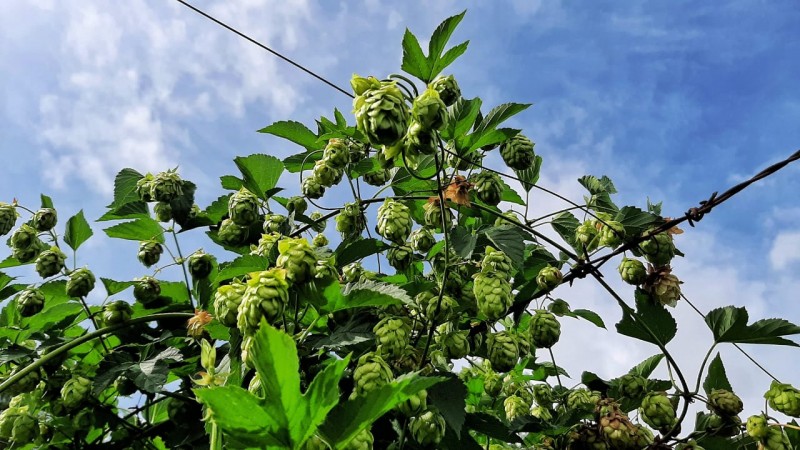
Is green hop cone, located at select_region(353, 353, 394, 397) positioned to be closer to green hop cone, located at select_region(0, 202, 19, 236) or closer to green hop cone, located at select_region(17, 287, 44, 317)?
green hop cone, located at select_region(17, 287, 44, 317)

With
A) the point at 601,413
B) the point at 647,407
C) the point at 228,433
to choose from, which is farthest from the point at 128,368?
the point at 647,407

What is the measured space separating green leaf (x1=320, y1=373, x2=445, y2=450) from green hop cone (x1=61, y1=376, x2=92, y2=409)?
5.28 ft

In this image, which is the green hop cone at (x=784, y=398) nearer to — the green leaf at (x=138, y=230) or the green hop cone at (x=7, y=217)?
the green leaf at (x=138, y=230)

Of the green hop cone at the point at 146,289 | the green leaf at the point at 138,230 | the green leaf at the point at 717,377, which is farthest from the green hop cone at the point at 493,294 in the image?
the green leaf at the point at 138,230

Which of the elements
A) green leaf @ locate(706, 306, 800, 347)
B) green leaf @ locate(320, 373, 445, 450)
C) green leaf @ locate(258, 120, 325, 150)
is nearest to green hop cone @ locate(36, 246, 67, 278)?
green leaf @ locate(258, 120, 325, 150)

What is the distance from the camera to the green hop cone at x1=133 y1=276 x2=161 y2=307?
2841mm

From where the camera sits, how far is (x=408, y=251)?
8.25 feet

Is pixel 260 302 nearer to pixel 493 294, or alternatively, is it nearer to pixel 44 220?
pixel 493 294

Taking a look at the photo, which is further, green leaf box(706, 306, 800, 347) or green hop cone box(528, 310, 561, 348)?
green hop cone box(528, 310, 561, 348)

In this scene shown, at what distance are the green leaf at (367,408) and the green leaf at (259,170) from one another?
5.55ft

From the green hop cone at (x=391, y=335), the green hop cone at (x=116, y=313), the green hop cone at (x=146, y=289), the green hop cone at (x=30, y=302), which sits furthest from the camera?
the green hop cone at (x=30, y=302)

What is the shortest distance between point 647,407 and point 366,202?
137cm

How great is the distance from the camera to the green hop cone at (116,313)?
274cm

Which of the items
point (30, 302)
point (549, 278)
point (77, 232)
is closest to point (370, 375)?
point (549, 278)
